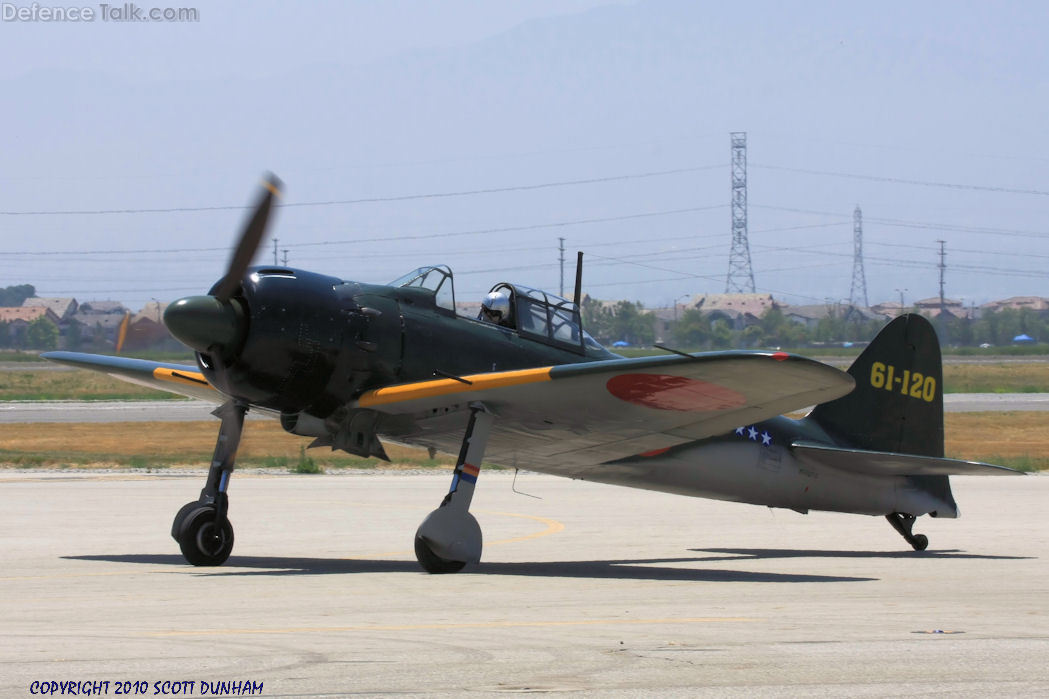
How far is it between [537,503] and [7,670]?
16091mm

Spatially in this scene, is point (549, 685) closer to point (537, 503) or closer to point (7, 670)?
point (7, 670)

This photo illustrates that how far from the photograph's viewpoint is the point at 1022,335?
125 meters

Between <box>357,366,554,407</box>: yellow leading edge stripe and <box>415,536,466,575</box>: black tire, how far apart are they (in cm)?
132

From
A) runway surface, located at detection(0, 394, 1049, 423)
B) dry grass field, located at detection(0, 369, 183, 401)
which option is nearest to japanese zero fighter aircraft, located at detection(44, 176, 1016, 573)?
runway surface, located at detection(0, 394, 1049, 423)

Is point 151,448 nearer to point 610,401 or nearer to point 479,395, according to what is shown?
point 479,395

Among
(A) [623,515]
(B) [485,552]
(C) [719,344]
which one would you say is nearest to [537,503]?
(A) [623,515]

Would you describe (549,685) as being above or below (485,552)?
above

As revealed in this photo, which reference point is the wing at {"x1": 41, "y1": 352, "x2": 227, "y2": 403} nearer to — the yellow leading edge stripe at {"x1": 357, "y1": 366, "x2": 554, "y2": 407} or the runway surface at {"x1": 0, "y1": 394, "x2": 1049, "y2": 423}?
the yellow leading edge stripe at {"x1": 357, "y1": 366, "x2": 554, "y2": 407}

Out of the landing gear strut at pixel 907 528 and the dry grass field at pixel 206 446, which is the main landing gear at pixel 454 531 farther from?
the dry grass field at pixel 206 446

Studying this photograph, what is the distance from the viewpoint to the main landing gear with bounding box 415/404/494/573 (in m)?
11.4

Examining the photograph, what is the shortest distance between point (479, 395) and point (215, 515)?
293 cm

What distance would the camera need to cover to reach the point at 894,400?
51.2 ft

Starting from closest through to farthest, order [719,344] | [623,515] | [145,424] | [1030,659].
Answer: [1030,659], [623,515], [145,424], [719,344]

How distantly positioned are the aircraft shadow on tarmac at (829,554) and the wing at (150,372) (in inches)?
240
